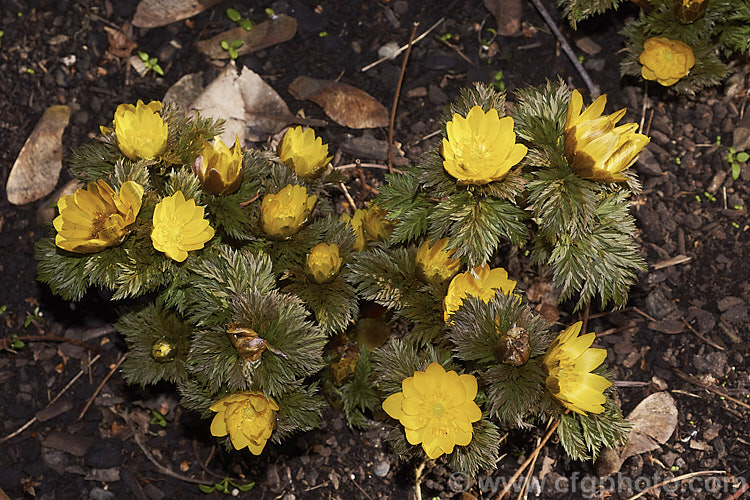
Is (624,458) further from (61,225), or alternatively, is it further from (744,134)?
(61,225)

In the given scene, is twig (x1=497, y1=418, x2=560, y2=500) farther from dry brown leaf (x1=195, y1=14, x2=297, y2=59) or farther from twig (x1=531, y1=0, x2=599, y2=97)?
dry brown leaf (x1=195, y1=14, x2=297, y2=59)

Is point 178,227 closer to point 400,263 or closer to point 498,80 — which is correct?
point 400,263

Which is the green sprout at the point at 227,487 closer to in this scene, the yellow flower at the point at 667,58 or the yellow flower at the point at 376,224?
the yellow flower at the point at 376,224

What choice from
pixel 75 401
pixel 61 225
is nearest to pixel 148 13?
pixel 61 225

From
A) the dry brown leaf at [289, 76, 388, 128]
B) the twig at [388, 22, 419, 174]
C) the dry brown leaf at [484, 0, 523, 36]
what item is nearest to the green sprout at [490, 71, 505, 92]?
the dry brown leaf at [484, 0, 523, 36]

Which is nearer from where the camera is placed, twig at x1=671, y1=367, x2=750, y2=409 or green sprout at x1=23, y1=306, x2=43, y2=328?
twig at x1=671, y1=367, x2=750, y2=409

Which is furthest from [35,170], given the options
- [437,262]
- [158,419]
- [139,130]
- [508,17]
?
[508,17]
